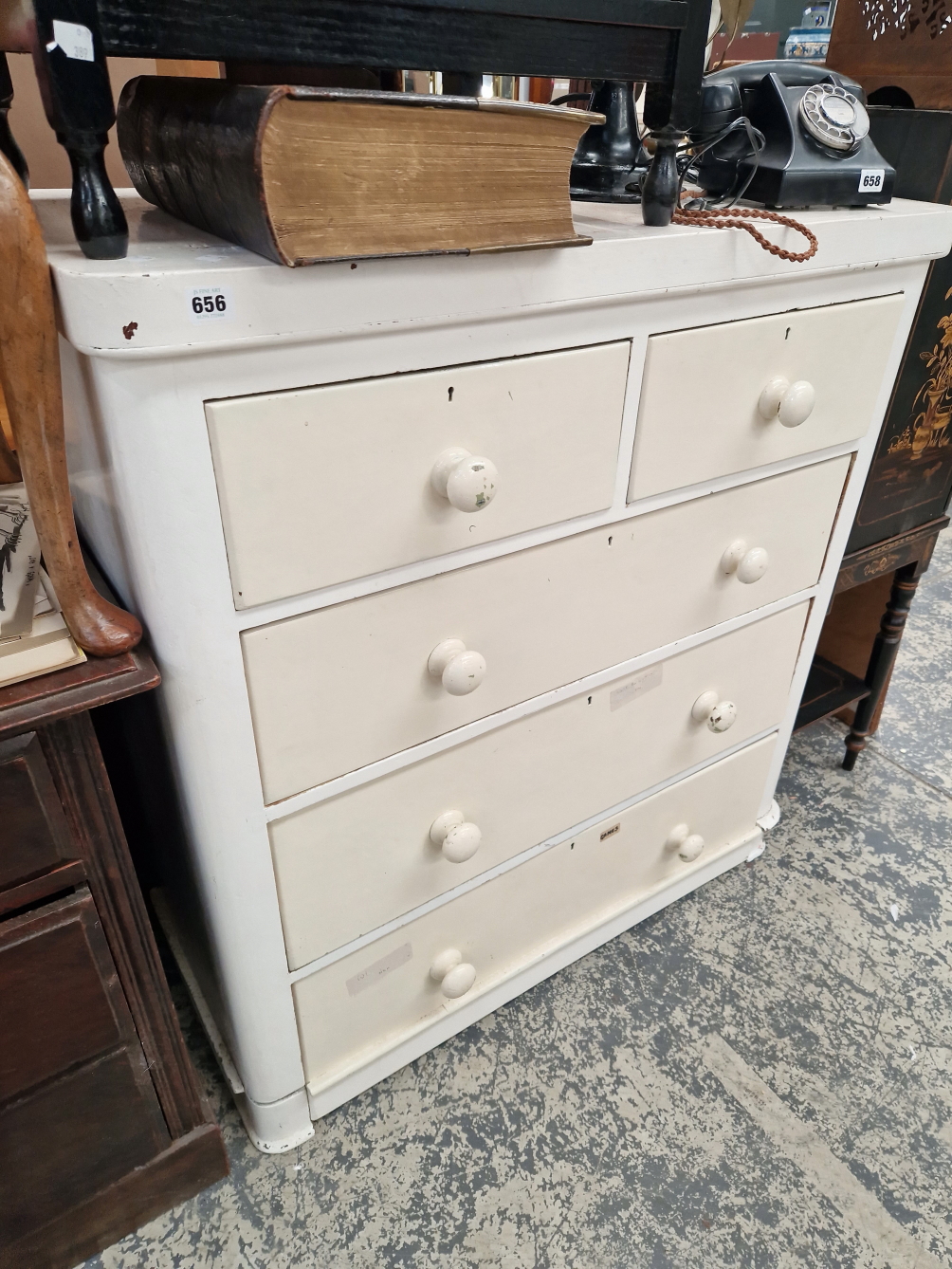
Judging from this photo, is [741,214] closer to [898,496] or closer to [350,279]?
[350,279]

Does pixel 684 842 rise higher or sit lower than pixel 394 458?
lower

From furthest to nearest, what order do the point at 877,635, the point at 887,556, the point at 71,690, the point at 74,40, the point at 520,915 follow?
the point at 877,635 < the point at 887,556 < the point at 520,915 < the point at 71,690 < the point at 74,40

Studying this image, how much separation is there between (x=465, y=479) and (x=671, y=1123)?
0.81 m

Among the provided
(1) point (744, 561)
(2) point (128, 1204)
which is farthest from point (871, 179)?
(2) point (128, 1204)

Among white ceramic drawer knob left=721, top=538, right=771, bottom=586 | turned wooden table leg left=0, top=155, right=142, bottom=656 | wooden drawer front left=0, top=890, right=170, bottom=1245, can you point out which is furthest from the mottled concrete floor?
turned wooden table leg left=0, top=155, right=142, bottom=656

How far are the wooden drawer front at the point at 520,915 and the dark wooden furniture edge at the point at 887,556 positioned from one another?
0.89 feet

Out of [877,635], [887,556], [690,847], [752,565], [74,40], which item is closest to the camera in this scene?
[74,40]

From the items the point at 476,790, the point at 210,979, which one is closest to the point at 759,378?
the point at 476,790

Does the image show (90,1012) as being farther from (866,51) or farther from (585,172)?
(866,51)

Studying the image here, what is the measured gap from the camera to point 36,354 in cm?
54

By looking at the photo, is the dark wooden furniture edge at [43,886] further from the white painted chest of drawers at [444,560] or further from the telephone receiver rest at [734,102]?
the telephone receiver rest at [734,102]

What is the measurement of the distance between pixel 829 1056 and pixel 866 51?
1.28m

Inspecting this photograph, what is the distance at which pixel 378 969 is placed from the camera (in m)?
0.90

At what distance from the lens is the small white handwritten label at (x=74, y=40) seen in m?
0.46
